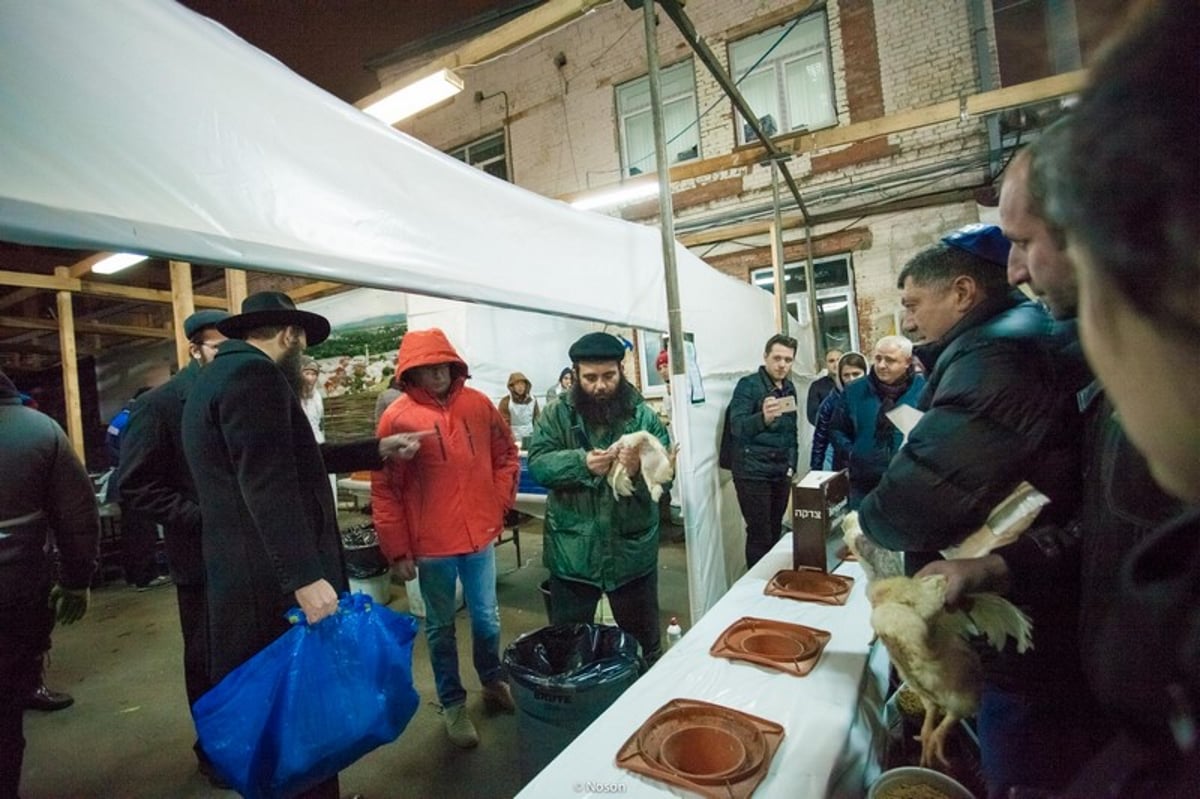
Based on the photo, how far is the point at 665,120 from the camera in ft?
30.5

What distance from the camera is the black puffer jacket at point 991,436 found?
1.25 m

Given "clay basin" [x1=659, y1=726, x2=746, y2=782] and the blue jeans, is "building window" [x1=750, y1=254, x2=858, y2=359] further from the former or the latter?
"clay basin" [x1=659, y1=726, x2=746, y2=782]

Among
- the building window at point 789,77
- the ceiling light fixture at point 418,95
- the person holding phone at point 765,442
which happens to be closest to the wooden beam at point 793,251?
the building window at point 789,77

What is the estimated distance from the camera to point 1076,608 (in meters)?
1.28

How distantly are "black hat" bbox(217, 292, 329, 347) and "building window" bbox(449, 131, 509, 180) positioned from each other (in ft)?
31.6

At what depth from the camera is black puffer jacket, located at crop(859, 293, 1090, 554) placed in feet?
4.09

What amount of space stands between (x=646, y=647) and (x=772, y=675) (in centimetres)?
135

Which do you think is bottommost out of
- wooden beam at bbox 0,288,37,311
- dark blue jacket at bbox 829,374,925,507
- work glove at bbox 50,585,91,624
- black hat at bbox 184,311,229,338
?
work glove at bbox 50,585,91,624

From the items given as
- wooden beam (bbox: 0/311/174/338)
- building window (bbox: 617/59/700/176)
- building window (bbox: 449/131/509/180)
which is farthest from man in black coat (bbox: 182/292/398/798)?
building window (bbox: 449/131/509/180)

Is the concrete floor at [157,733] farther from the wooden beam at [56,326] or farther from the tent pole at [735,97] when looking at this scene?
the wooden beam at [56,326]

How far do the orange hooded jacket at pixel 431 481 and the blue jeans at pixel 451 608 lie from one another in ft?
0.27

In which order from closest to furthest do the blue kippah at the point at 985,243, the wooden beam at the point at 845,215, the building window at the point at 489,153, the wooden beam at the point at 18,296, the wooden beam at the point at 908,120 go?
the blue kippah at the point at 985,243, the wooden beam at the point at 908,120, the wooden beam at the point at 845,215, the wooden beam at the point at 18,296, the building window at the point at 489,153

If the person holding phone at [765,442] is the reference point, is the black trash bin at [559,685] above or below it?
below

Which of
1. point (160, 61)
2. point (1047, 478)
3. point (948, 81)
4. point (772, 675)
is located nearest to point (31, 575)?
point (160, 61)
